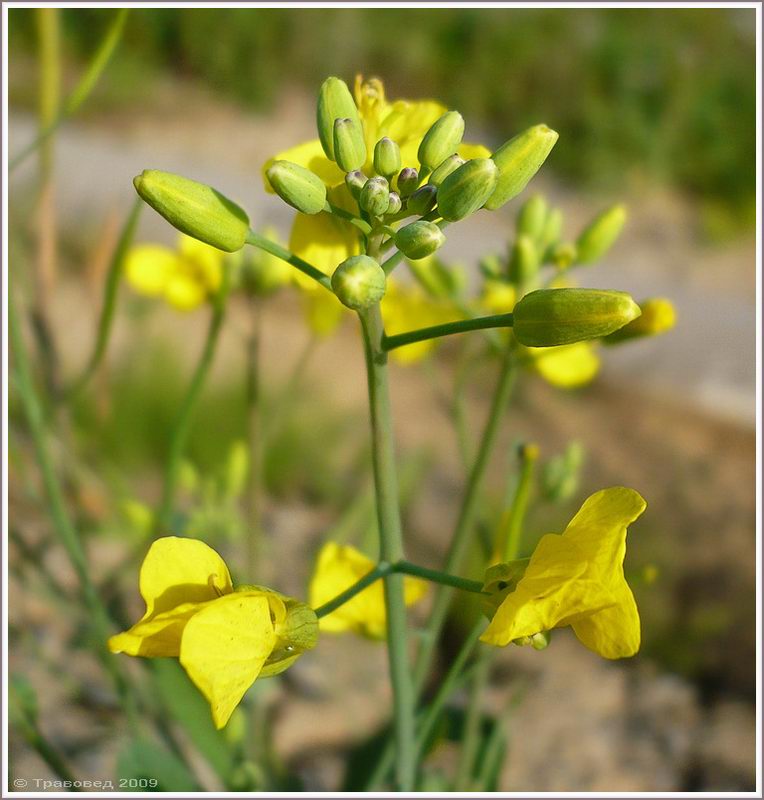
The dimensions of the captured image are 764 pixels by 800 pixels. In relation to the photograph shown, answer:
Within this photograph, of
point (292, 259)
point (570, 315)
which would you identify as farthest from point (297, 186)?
point (570, 315)

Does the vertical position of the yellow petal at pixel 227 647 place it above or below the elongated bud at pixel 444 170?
below

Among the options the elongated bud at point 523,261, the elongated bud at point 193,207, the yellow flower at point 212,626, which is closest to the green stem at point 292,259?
the elongated bud at point 193,207

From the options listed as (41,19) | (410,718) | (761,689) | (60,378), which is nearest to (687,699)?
(761,689)

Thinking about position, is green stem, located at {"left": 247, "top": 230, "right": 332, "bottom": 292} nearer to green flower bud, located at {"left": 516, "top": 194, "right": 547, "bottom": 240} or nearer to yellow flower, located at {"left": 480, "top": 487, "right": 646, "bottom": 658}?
yellow flower, located at {"left": 480, "top": 487, "right": 646, "bottom": 658}

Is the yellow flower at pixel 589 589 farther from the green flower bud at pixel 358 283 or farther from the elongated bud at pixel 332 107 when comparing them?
the elongated bud at pixel 332 107

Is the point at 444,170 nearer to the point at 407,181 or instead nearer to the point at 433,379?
the point at 407,181

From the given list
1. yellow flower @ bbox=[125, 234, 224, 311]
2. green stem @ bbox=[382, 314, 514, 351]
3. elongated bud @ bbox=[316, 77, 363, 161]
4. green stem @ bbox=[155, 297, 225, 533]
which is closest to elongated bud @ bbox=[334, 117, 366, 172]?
elongated bud @ bbox=[316, 77, 363, 161]
